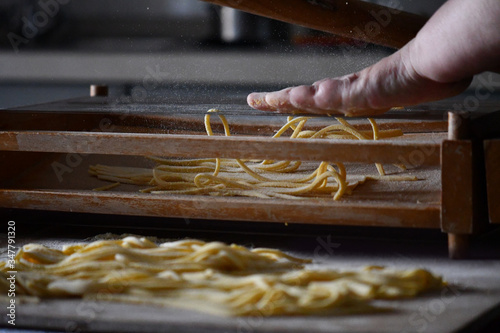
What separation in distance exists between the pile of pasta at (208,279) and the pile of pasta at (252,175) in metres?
0.19

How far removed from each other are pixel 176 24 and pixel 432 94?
210cm

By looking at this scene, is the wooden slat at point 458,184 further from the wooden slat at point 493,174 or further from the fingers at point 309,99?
the fingers at point 309,99

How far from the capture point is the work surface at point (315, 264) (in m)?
0.85

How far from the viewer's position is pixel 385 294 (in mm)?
941

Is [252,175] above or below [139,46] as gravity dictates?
below

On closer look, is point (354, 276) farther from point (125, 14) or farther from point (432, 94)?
point (125, 14)

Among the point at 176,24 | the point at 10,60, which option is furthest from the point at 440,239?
the point at 10,60

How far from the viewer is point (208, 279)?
3.21ft

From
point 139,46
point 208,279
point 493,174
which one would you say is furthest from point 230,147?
point 139,46

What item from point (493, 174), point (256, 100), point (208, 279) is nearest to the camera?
point (208, 279)

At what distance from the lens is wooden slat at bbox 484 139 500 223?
1096 mm

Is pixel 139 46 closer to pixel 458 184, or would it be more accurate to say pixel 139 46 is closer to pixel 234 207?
pixel 234 207

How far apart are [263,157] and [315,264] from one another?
19cm

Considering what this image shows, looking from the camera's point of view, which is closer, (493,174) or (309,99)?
(493,174)
